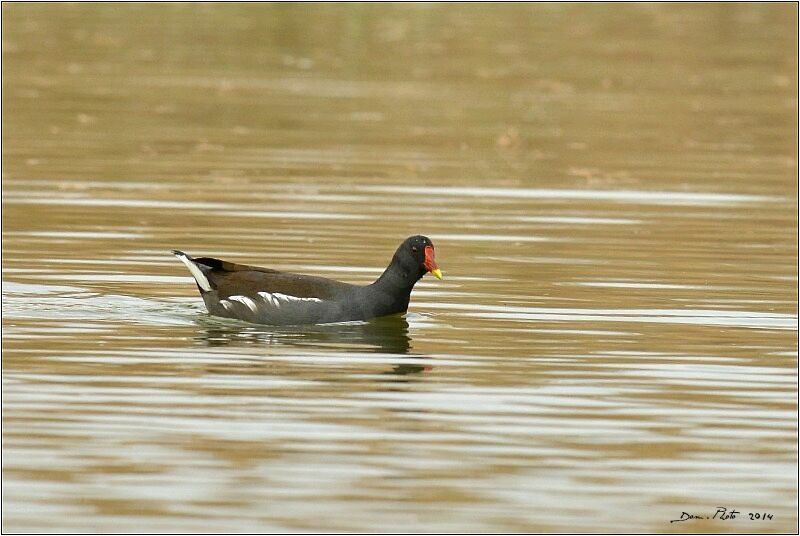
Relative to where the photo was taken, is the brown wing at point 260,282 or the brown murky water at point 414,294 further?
the brown wing at point 260,282

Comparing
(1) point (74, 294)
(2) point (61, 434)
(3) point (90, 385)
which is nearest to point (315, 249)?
(1) point (74, 294)

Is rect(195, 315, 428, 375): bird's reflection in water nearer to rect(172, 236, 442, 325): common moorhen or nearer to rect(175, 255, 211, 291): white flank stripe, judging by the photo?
rect(172, 236, 442, 325): common moorhen

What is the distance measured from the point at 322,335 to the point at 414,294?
80.5 inches

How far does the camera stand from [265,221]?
16891 mm

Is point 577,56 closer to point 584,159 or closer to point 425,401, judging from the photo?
point 584,159

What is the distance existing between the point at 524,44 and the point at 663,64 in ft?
11.8

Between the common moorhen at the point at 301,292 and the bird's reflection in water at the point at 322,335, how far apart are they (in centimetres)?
7

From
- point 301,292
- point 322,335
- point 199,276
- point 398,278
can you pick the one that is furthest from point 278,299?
point 398,278

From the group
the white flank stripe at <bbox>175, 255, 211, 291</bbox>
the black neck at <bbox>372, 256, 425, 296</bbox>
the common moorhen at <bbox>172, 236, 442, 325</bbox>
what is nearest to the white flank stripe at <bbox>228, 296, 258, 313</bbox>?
the common moorhen at <bbox>172, 236, 442, 325</bbox>

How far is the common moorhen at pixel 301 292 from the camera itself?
12398mm

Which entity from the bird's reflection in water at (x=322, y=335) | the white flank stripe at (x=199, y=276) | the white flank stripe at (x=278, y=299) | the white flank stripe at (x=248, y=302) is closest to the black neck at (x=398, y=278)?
the bird's reflection in water at (x=322, y=335)

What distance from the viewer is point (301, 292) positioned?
12375 mm

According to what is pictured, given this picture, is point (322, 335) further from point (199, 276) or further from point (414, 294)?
point (414, 294)

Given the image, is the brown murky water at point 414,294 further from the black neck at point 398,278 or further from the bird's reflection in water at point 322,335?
the black neck at point 398,278
